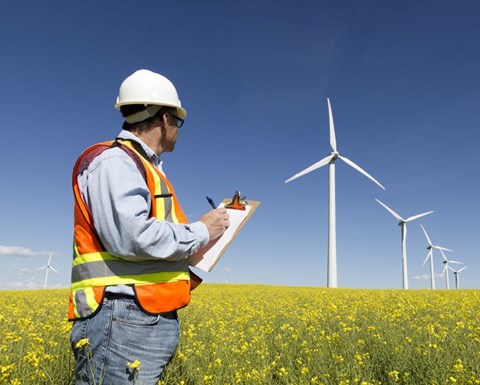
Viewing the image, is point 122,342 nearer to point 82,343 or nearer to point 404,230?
point 82,343

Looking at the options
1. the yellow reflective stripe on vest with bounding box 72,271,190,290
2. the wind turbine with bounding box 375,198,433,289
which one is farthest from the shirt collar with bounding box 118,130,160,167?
the wind turbine with bounding box 375,198,433,289

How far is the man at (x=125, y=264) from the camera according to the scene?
2307 millimetres

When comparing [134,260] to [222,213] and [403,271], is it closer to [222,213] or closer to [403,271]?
[222,213]

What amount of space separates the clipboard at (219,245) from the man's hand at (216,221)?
0.07m

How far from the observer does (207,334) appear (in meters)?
7.07

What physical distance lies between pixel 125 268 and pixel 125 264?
23 mm

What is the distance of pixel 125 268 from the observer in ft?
7.86

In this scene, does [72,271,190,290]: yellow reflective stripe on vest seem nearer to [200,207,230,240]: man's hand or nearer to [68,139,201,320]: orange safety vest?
[68,139,201,320]: orange safety vest

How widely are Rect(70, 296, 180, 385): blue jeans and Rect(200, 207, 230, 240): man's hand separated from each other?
0.60 metres

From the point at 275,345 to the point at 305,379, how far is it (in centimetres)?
181

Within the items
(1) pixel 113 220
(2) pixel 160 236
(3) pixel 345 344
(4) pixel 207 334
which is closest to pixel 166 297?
(2) pixel 160 236

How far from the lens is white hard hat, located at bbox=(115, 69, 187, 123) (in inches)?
107

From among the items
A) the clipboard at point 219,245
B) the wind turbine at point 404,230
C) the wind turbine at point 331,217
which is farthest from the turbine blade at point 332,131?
the clipboard at point 219,245

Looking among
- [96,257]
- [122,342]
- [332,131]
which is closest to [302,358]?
[122,342]
